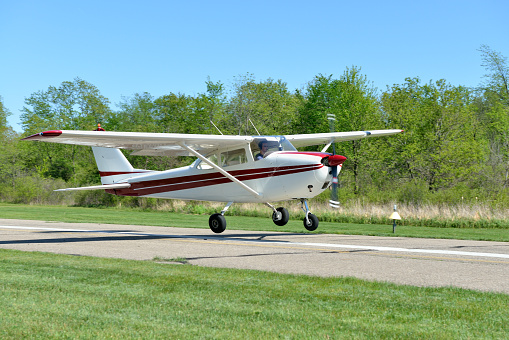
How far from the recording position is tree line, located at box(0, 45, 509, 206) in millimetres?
39750

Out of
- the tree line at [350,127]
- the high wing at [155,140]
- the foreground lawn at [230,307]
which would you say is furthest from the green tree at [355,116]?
the foreground lawn at [230,307]

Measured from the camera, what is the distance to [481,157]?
39.0 m

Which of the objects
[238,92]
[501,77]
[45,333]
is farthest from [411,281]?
[501,77]

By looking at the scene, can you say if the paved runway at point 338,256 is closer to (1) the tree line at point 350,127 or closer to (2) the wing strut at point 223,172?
(2) the wing strut at point 223,172

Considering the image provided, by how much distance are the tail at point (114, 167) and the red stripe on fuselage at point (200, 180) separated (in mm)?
618

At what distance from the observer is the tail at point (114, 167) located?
68.9 feet

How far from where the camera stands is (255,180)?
1683cm

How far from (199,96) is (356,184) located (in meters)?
25.6

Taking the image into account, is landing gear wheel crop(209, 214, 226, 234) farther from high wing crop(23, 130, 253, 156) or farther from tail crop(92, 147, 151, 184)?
tail crop(92, 147, 151, 184)

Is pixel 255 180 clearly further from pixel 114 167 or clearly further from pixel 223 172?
pixel 114 167

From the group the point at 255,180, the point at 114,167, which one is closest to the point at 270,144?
the point at 255,180

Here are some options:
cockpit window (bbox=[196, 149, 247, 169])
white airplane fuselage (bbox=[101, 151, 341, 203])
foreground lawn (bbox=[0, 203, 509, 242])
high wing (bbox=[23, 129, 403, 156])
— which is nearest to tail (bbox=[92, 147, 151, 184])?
white airplane fuselage (bbox=[101, 151, 341, 203])

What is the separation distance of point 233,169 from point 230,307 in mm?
11565

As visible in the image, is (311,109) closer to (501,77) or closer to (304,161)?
(501,77)
